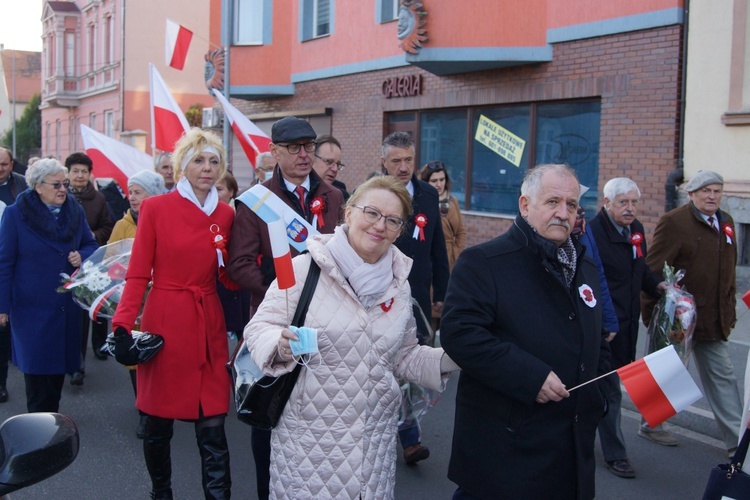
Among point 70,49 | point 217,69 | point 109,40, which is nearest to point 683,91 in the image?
point 217,69

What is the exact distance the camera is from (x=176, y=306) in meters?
4.31

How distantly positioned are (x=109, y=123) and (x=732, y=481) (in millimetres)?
38020

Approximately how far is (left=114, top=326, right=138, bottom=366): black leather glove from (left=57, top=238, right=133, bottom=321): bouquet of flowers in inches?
53.1

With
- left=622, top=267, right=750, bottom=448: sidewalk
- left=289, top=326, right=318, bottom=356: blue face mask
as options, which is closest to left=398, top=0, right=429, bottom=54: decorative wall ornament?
left=622, top=267, right=750, bottom=448: sidewalk

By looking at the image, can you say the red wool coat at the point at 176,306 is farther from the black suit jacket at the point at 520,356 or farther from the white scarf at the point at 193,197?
the black suit jacket at the point at 520,356

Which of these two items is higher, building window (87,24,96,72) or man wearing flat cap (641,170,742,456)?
building window (87,24,96,72)

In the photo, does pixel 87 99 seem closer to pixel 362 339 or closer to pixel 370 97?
pixel 370 97

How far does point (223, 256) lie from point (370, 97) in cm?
1255

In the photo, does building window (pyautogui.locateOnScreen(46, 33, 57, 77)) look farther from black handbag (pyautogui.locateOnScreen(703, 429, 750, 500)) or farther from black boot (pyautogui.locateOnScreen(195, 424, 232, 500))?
black handbag (pyautogui.locateOnScreen(703, 429, 750, 500))

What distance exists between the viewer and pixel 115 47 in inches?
1481

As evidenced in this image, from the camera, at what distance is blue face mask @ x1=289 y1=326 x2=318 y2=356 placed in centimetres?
286

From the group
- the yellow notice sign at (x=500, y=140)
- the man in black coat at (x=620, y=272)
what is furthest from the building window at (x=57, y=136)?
the man in black coat at (x=620, y=272)

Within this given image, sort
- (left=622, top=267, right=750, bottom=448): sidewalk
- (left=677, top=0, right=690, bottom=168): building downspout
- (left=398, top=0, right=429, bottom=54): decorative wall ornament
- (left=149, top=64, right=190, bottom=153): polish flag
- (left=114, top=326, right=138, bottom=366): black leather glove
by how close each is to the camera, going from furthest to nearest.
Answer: (left=398, top=0, right=429, bottom=54): decorative wall ornament → (left=677, top=0, right=690, bottom=168): building downspout → (left=149, top=64, right=190, bottom=153): polish flag → (left=622, top=267, right=750, bottom=448): sidewalk → (left=114, top=326, right=138, bottom=366): black leather glove

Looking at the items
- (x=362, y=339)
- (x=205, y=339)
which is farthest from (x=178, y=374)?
(x=362, y=339)
